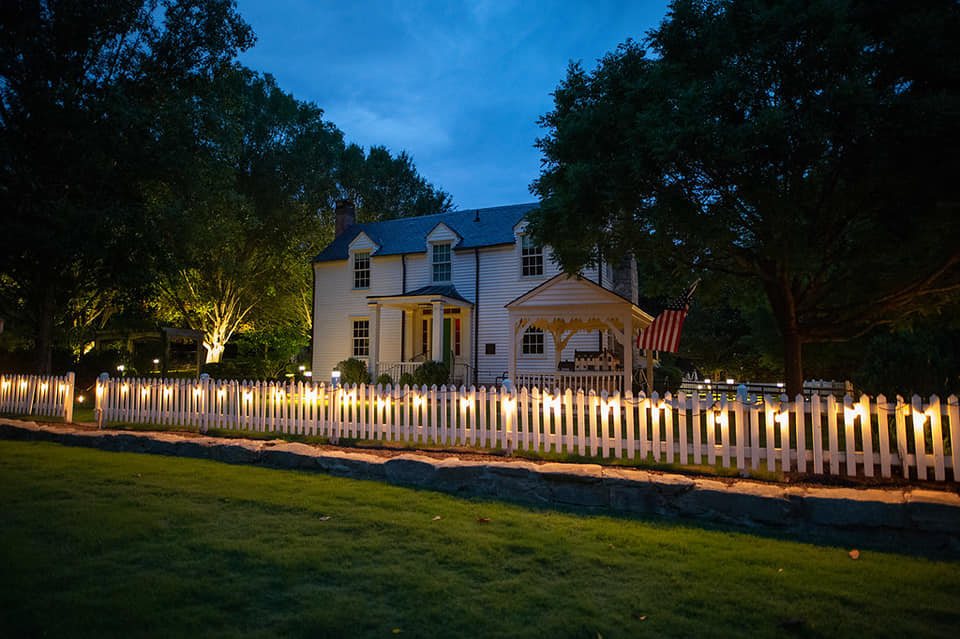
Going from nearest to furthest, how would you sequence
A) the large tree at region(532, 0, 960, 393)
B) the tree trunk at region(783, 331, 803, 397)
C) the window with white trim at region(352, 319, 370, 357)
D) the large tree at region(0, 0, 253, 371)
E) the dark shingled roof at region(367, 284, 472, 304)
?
the large tree at region(532, 0, 960, 393) < the tree trunk at region(783, 331, 803, 397) < the large tree at region(0, 0, 253, 371) < the dark shingled roof at region(367, 284, 472, 304) < the window with white trim at region(352, 319, 370, 357)

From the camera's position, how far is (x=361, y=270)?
23.3 meters

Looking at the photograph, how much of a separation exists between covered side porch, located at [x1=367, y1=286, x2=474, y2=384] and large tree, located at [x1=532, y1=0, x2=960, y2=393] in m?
9.34

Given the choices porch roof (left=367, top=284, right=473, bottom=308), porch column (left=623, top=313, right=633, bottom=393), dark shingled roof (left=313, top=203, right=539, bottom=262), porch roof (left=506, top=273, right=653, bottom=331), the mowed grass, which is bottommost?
the mowed grass

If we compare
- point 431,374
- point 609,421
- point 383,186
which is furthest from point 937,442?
point 383,186

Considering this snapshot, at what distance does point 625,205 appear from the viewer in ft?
28.9

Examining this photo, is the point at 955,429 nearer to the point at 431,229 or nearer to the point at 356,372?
the point at 356,372

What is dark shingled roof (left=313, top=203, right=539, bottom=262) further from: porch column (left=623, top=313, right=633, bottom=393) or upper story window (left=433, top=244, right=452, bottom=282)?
porch column (left=623, top=313, right=633, bottom=393)

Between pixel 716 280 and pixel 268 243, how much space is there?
22.2 m

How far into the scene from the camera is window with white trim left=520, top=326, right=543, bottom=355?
784 inches

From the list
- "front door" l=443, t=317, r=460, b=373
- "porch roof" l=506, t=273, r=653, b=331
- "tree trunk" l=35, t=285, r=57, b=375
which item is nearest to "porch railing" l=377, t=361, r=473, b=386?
"front door" l=443, t=317, r=460, b=373

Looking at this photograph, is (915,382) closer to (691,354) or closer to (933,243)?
(933,243)

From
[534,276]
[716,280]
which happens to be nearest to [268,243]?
[534,276]

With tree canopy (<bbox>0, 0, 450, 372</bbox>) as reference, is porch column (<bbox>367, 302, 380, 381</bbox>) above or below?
below

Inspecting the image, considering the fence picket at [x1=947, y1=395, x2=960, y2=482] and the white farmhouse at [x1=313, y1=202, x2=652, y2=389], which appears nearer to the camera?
the fence picket at [x1=947, y1=395, x2=960, y2=482]
